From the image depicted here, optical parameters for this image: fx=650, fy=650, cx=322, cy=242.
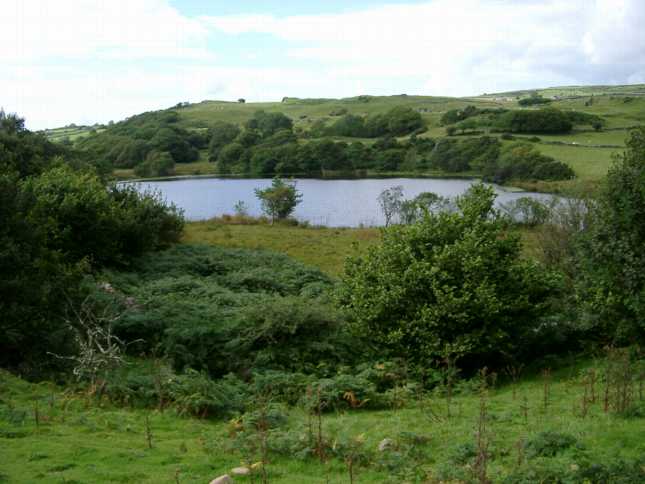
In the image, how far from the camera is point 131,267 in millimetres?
26375

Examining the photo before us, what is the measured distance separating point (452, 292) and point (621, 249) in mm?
3682

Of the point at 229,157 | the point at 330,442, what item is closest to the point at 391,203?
the point at 330,442

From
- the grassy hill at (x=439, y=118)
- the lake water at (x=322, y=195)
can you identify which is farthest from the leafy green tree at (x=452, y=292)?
the lake water at (x=322, y=195)

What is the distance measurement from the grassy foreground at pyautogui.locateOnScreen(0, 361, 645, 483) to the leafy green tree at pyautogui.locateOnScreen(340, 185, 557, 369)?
3.66 m

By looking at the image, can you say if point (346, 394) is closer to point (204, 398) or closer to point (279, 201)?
point (204, 398)

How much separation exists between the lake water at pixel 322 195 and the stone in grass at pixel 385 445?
1783 inches

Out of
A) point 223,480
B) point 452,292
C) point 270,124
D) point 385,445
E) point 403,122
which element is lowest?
point 385,445

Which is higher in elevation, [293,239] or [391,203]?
[391,203]

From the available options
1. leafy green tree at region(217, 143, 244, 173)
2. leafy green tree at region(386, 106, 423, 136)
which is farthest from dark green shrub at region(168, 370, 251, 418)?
leafy green tree at region(386, 106, 423, 136)

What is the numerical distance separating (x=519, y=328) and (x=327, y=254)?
2121cm

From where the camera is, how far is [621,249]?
508 inches

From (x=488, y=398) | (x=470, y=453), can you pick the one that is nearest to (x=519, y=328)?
(x=488, y=398)

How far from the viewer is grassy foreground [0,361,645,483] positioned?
730 cm

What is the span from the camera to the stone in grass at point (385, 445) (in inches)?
323
